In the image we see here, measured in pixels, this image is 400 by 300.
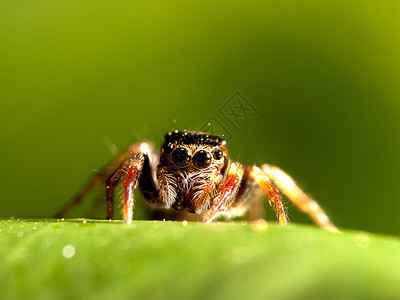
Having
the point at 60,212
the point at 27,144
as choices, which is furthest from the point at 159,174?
the point at 27,144

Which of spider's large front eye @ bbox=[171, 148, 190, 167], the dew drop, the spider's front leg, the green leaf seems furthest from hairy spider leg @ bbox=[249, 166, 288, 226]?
the dew drop

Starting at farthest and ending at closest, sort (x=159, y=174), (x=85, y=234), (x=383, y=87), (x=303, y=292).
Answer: (x=383, y=87) → (x=159, y=174) → (x=85, y=234) → (x=303, y=292)

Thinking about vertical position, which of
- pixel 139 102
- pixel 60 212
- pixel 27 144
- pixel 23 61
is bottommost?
pixel 60 212

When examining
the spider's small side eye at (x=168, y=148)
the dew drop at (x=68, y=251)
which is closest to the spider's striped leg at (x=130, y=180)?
the spider's small side eye at (x=168, y=148)

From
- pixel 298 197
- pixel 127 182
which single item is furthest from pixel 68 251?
pixel 298 197

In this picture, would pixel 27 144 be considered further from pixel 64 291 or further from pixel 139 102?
pixel 64 291

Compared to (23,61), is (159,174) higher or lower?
lower
